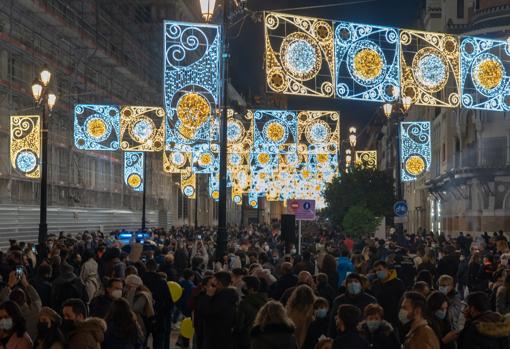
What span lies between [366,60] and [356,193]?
3418 centimetres

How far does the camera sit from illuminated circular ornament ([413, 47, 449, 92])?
24984 millimetres

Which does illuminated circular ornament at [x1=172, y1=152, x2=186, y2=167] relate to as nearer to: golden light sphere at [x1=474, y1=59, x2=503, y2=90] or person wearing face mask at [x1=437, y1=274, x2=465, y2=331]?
golden light sphere at [x1=474, y1=59, x2=503, y2=90]

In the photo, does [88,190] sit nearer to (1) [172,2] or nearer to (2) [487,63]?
(2) [487,63]

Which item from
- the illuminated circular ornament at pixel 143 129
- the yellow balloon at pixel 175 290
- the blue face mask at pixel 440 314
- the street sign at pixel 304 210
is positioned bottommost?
the yellow balloon at pixel 175 290

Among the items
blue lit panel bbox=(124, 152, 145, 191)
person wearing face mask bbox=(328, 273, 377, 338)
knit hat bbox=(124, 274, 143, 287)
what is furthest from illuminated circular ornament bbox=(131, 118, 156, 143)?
person wearing face mask bbox=(328, 273, 377, 338)

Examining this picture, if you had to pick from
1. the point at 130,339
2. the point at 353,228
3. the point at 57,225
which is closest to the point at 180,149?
the point at 57,225

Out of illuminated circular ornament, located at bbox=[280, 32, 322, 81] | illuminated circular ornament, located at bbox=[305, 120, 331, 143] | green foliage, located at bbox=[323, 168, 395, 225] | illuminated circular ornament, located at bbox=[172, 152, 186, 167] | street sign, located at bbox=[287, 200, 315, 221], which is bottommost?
street sign, located at bbox=[287, 200, 315, 221]

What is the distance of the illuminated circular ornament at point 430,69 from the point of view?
25.0m

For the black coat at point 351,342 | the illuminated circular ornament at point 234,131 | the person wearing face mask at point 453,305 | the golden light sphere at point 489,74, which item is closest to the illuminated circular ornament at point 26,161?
the illuminated circular ornament at point 234,131

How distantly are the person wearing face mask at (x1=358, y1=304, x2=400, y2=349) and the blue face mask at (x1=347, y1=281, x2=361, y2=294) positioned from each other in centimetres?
217

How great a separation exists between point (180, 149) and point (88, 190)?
1982 centimetres

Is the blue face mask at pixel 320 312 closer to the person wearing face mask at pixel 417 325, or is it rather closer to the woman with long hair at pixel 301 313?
the woman with long hair at pixel 301 313

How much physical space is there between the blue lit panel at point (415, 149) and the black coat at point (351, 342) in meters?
32.0

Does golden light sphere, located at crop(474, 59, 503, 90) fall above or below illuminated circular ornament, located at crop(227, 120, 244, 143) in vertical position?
above
